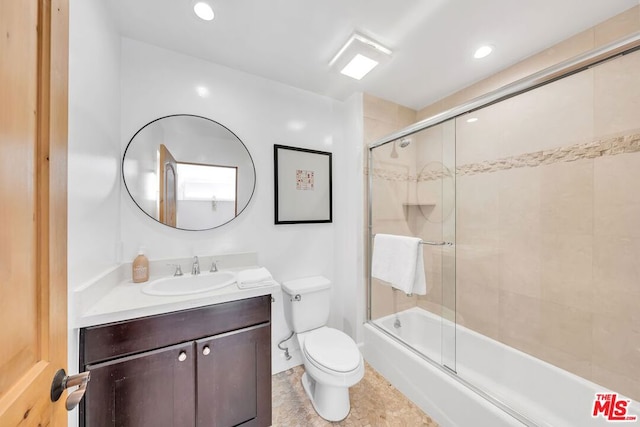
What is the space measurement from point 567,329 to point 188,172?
265 centimetres

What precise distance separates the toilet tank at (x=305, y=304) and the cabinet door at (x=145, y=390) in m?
0.74

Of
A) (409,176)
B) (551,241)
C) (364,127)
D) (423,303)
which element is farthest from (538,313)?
(364,127)

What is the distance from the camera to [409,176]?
85.0 inches

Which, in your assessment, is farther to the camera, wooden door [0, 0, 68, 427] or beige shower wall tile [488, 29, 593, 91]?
beige shower wall tile [488, 29, 593, 91]

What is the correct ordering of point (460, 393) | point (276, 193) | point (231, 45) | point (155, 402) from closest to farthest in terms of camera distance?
point (155, 402), point (460, 393), point (231, 45), point (276, 193)

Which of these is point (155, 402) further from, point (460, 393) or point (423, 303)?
point (423, 303)

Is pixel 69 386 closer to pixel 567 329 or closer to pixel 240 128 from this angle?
pixel 240 128

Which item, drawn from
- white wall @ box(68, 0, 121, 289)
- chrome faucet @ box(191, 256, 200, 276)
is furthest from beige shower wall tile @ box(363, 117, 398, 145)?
white wall @ box(68, 0, 121, 289)

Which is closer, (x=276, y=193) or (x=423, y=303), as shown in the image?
(x=276, y=193)

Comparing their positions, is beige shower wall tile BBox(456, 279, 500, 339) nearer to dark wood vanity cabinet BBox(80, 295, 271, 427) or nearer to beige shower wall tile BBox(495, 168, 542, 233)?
beige shower wall tile BBox(495, 168, 542, 233)

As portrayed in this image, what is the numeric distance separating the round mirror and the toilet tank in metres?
0.73

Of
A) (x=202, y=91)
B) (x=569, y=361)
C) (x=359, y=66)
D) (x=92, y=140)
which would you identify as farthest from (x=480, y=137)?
(x=92, y=140)

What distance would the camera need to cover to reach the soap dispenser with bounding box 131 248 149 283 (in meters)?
1.39

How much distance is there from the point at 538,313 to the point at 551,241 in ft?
1.63
